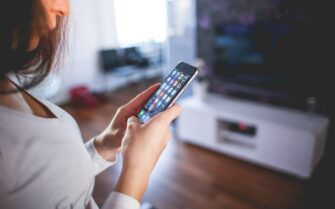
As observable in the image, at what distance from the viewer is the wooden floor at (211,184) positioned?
63.3 inches

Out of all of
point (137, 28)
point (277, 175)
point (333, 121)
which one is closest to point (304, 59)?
point (333, 121)

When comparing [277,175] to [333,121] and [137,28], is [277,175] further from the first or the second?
[137,28]

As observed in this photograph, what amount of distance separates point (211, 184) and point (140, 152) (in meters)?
1.44

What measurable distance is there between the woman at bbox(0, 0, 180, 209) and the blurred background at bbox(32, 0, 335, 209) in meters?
1.02

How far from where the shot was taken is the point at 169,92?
2.04ft

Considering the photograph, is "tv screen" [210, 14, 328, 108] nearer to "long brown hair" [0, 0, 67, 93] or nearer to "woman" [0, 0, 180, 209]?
"woman" [0, 0, 180, 209]

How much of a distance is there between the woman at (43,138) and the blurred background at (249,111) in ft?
3.36

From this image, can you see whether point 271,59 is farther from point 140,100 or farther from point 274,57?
point 140,100

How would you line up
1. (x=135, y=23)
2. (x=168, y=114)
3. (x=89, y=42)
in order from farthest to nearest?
(x=135, y=23)
(x=89, y=42)
(x=168, y=114)

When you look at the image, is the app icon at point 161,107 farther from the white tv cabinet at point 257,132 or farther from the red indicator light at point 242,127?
the red indicator light at point 242,127

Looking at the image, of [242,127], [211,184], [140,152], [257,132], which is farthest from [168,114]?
[242,127]

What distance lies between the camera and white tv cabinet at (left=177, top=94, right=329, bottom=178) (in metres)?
1.74

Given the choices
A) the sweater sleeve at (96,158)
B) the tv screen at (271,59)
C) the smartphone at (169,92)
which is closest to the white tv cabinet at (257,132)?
the tv screen at (271,59)

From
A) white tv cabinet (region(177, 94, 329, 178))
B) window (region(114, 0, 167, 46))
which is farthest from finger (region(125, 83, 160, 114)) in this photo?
window (region(114, 0, 167, 46))
